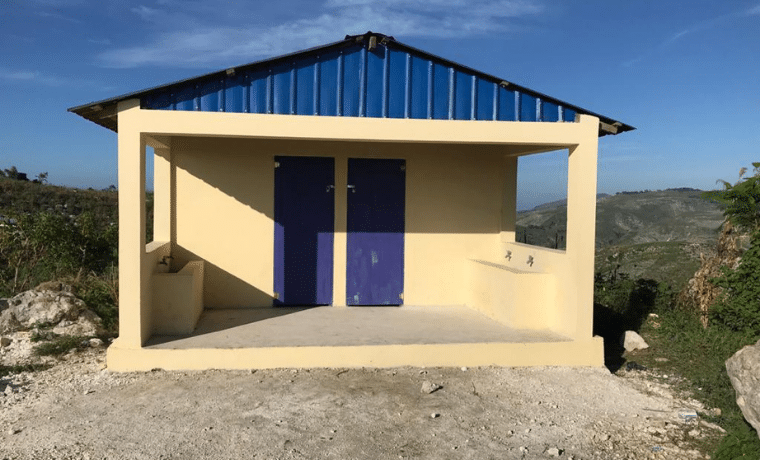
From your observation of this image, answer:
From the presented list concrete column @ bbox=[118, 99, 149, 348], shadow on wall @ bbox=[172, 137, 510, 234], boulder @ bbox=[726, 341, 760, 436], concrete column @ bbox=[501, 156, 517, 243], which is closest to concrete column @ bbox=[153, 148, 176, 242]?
shadow on wall @ bbox=[172, 137, 510, 234]

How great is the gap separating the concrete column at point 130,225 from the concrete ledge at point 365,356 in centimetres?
24

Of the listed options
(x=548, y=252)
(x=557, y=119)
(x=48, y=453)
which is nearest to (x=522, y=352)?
(x=548, y=252)

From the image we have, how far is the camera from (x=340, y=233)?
29.4ft

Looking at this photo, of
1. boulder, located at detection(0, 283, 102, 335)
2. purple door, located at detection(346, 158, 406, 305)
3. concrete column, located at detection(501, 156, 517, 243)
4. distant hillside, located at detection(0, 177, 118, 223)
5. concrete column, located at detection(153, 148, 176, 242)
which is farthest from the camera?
distant hillside, located at detection(0, 177, 118, 223)

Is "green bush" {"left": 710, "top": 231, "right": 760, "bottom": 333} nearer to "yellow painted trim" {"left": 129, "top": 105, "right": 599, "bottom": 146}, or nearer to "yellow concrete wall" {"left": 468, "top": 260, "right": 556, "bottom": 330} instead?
"yellow concrete wall" {"left": 468, "top": 260, "right": 556, "bottom": 330}

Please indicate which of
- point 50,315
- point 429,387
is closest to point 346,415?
point 429,387

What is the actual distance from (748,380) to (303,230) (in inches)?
229

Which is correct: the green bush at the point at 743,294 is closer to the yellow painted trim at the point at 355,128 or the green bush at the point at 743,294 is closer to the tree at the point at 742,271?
the tree at the point at 742,271

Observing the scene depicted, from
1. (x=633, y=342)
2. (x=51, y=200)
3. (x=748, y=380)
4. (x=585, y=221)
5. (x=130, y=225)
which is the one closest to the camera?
(x=748, y=380)

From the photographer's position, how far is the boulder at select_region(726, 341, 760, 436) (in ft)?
15.1

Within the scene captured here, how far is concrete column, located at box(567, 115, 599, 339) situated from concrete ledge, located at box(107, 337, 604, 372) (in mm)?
325

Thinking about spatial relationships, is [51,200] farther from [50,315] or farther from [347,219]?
[347,219]

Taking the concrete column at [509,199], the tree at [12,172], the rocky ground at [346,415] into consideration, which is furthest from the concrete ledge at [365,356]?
the tree at [12,172]

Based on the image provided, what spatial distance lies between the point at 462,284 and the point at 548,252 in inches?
69.2
